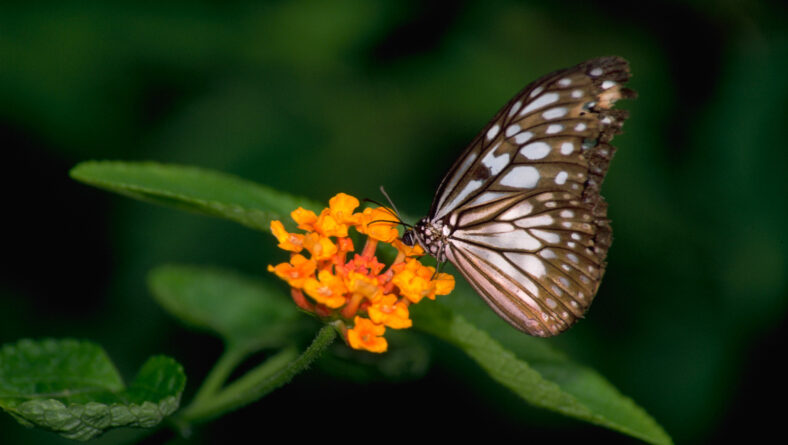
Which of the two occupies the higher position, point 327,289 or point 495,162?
point 495,162

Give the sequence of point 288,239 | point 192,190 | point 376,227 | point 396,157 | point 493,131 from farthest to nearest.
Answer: point 396,157
point 493,131
point 192,190
point 376,227
point 288,239

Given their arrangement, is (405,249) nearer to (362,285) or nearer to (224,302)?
(362,285)

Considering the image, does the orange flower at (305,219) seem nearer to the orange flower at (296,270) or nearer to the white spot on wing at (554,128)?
the orange flower at (296,270)

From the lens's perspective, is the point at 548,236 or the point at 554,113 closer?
the point at 554,113

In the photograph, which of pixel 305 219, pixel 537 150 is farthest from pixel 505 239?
pixel 305 219

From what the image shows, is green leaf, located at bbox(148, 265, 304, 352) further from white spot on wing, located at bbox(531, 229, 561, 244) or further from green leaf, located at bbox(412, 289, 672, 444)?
white spot on wing, located at bbox(531, 229, 561, 244)

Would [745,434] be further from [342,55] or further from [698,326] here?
[342,55]
